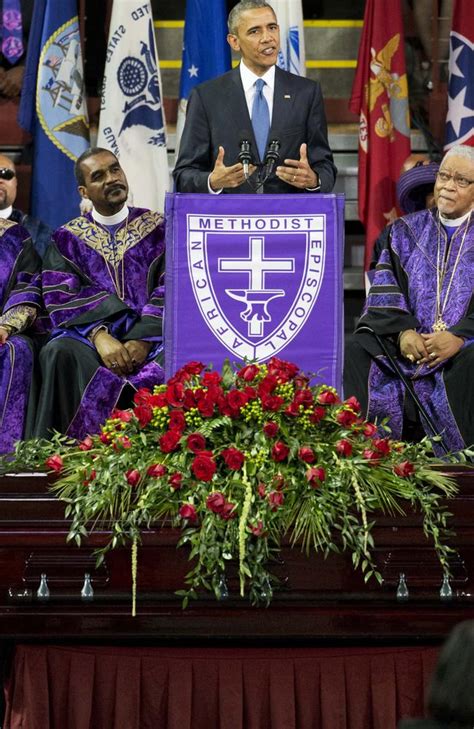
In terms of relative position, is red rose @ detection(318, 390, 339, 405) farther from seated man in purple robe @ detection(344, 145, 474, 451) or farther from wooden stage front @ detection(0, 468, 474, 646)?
seated man in purple robe @ detection(344, 145, 474, 451)

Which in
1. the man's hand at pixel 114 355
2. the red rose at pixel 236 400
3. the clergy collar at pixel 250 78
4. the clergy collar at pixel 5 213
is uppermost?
the clergy collar at pixel 250 78

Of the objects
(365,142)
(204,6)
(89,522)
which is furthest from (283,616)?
(204,6)

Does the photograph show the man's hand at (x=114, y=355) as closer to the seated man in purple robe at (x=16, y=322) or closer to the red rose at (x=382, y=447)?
the seated man in purple robe at (x=16, y=322)

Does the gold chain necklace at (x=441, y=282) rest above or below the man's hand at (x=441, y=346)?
above

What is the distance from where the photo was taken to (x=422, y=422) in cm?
493

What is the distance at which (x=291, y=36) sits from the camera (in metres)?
6.97

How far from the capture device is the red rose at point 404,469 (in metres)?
3.72

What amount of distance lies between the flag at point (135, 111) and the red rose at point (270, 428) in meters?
3.31

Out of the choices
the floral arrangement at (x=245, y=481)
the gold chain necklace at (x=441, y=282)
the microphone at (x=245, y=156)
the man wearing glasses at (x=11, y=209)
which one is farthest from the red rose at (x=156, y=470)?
the man wearing glasses at (x=11, y=209)

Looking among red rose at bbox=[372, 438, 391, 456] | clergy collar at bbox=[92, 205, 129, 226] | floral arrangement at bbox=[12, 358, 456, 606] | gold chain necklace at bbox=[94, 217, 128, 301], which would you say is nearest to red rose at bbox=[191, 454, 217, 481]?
floral arrangement at bbox=[12, 358, 456, 606]

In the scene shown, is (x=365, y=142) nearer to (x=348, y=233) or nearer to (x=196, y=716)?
(x=348, y=233)

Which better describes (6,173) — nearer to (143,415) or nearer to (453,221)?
(453,221)

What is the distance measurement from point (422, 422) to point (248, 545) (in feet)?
4.84

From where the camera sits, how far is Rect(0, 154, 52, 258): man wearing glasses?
587cm
